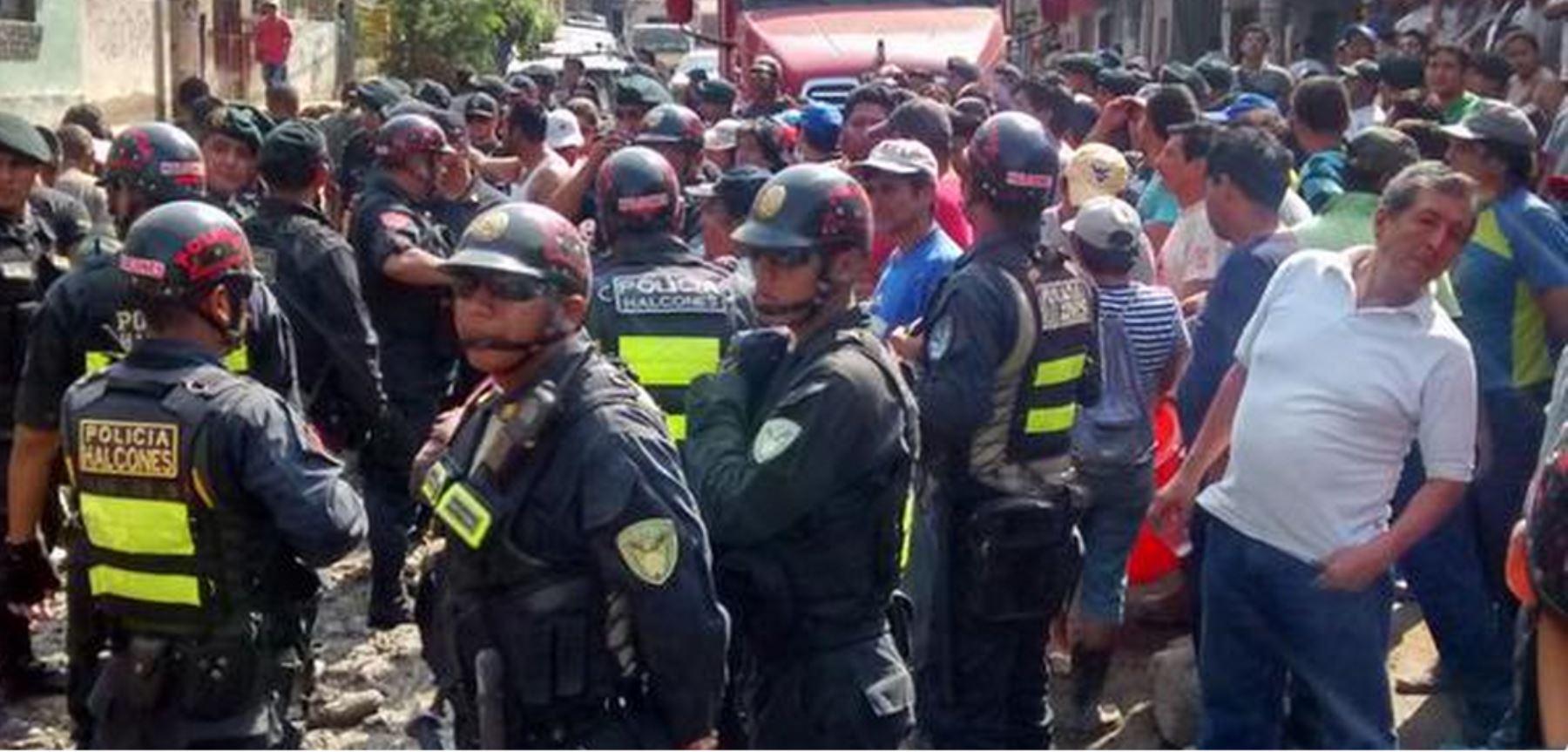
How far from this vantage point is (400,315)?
24.1 feet

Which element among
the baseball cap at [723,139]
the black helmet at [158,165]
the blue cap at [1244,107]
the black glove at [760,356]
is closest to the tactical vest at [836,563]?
the black glove at [760,356]

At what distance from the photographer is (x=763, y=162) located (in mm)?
9062

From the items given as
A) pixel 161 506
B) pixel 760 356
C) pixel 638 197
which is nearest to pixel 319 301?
pixel 638 197

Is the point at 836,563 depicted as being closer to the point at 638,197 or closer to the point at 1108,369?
the point at 638,197

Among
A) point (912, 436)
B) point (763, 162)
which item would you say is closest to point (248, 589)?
point (912, 436)

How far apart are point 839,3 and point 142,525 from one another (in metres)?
13.5

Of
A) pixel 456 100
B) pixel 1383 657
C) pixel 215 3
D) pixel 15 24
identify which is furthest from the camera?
pixel 215 3

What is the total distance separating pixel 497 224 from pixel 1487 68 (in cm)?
849

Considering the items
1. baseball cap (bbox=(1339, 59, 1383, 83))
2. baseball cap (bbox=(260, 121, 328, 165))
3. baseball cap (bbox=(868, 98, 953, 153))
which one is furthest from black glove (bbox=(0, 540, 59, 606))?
baseball cap (bbox=(1339, 59, 1383, 83))

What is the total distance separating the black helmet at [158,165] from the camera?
5.95m

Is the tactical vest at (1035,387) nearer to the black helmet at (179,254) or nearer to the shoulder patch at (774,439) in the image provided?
the shoulder patch at (774,439)

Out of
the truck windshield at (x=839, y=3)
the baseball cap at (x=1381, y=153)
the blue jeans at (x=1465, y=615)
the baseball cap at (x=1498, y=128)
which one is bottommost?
the blue jeans at (x=1465, y=615)

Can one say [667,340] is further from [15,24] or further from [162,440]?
[15,24]

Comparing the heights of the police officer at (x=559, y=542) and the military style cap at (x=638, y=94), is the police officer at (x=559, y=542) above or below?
below
